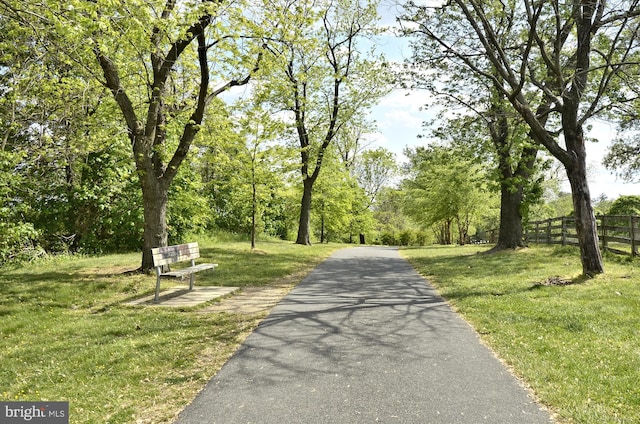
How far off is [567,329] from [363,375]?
3.59 metres

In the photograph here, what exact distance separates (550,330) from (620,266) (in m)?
7.26

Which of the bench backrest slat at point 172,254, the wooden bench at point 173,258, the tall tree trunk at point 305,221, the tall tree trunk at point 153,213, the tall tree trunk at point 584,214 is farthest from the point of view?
the tall tree trunk at point 305,221

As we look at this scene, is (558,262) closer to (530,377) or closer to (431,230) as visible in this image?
(530,377)

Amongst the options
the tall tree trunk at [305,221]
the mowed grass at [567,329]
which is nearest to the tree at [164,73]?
the mowed grass at [567,329]

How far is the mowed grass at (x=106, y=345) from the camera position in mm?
4109

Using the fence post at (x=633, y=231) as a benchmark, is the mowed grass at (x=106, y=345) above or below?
below

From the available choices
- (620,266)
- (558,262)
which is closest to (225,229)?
(558,262)

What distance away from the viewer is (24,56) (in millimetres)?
9633

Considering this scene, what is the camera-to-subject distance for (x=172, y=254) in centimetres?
963

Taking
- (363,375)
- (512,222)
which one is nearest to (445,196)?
(512,222)

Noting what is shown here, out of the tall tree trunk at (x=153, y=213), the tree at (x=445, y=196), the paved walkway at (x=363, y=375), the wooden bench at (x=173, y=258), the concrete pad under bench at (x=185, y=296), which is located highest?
the tree at (x=445, y=196)

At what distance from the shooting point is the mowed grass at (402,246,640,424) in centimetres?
394

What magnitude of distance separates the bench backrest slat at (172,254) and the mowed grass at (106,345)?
94cm

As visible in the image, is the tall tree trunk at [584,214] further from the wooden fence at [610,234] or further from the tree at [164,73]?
the tree at [164,73]
